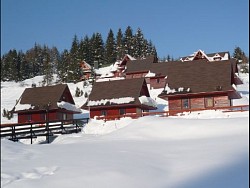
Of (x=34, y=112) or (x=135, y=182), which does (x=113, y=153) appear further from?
(x=34, y=112)

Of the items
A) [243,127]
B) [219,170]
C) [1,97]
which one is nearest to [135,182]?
[219,170]

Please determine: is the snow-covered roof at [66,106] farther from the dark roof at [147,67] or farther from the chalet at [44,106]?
the dark roof at [147,67]

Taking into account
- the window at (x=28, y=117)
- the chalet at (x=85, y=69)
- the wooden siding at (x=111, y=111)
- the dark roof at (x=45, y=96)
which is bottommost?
the window at (x=28, y=117)

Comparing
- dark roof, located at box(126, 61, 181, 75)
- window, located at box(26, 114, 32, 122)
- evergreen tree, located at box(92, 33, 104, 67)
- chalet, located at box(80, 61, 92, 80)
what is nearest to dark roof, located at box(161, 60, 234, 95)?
window, located at box(26, 114, 32, 122)

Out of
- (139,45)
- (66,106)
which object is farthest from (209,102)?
(139,45)

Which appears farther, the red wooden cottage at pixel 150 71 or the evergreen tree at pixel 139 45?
the evergreen tree at pixel 139 45

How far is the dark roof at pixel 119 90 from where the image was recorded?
37188 millimetres

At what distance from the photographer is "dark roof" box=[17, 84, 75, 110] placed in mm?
39156

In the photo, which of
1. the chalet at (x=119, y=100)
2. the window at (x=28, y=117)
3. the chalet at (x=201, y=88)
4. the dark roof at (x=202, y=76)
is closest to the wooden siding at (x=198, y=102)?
the chalet at (x=201, y=88)

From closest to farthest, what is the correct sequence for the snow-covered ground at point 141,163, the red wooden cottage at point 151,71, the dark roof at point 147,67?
the snow-covered ground at point 141,163, the red wooden cottage at point 151,71, the dark roof at point 147,67

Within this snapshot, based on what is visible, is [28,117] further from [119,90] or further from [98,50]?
[98,50]

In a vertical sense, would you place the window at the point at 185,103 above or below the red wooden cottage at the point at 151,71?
below

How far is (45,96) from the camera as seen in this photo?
1581 inches

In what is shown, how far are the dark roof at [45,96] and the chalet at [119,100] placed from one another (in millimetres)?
3766
